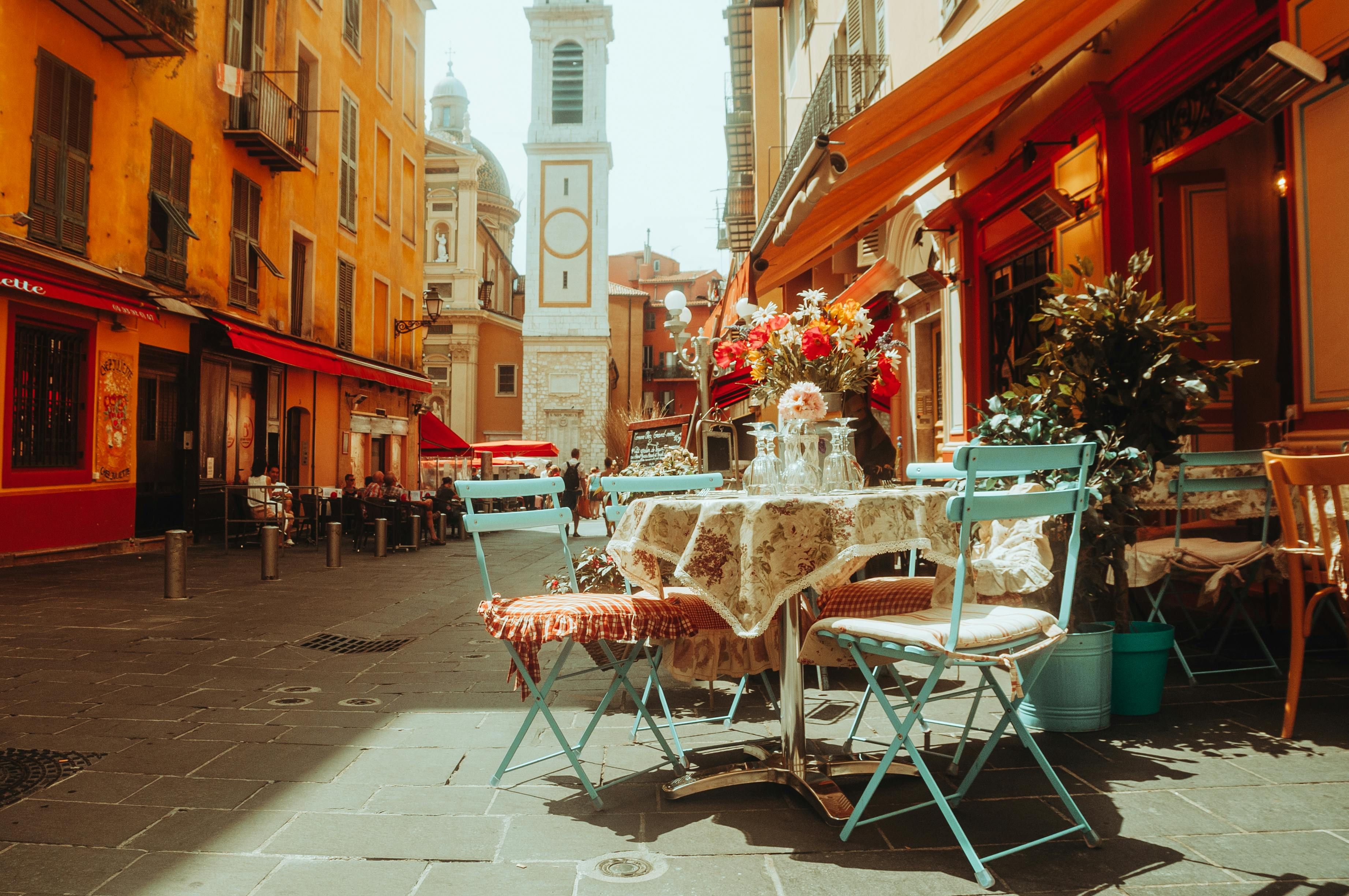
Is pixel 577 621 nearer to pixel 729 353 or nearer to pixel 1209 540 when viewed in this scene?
pixel 729 353

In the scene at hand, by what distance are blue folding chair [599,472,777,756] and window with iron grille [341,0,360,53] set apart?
58.7 feet

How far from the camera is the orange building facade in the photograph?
10117 millimetres

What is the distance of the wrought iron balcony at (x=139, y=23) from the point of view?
10516 millimetres

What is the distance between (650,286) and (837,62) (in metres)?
48.1

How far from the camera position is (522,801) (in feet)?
9.87

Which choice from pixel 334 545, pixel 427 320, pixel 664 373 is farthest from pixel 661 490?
pixel 664 373

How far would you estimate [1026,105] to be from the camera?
292 inches

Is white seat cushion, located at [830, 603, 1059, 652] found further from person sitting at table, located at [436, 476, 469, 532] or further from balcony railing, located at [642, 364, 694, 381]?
balcony railing, located at [642, 364, 694, 381]

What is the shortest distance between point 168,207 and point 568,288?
28516mm

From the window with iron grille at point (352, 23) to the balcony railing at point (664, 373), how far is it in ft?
110

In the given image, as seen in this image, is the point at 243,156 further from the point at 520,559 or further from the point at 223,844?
the point at 223,844

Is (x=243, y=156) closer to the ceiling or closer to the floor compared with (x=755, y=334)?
closer to the ceiling

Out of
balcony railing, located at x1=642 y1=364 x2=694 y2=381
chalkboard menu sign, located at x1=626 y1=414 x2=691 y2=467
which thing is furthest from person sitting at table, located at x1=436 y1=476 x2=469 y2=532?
balcony railing, located at x1=642 y1=364 x2=694 y2=381

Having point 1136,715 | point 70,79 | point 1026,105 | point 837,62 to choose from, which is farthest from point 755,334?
point 70,79
